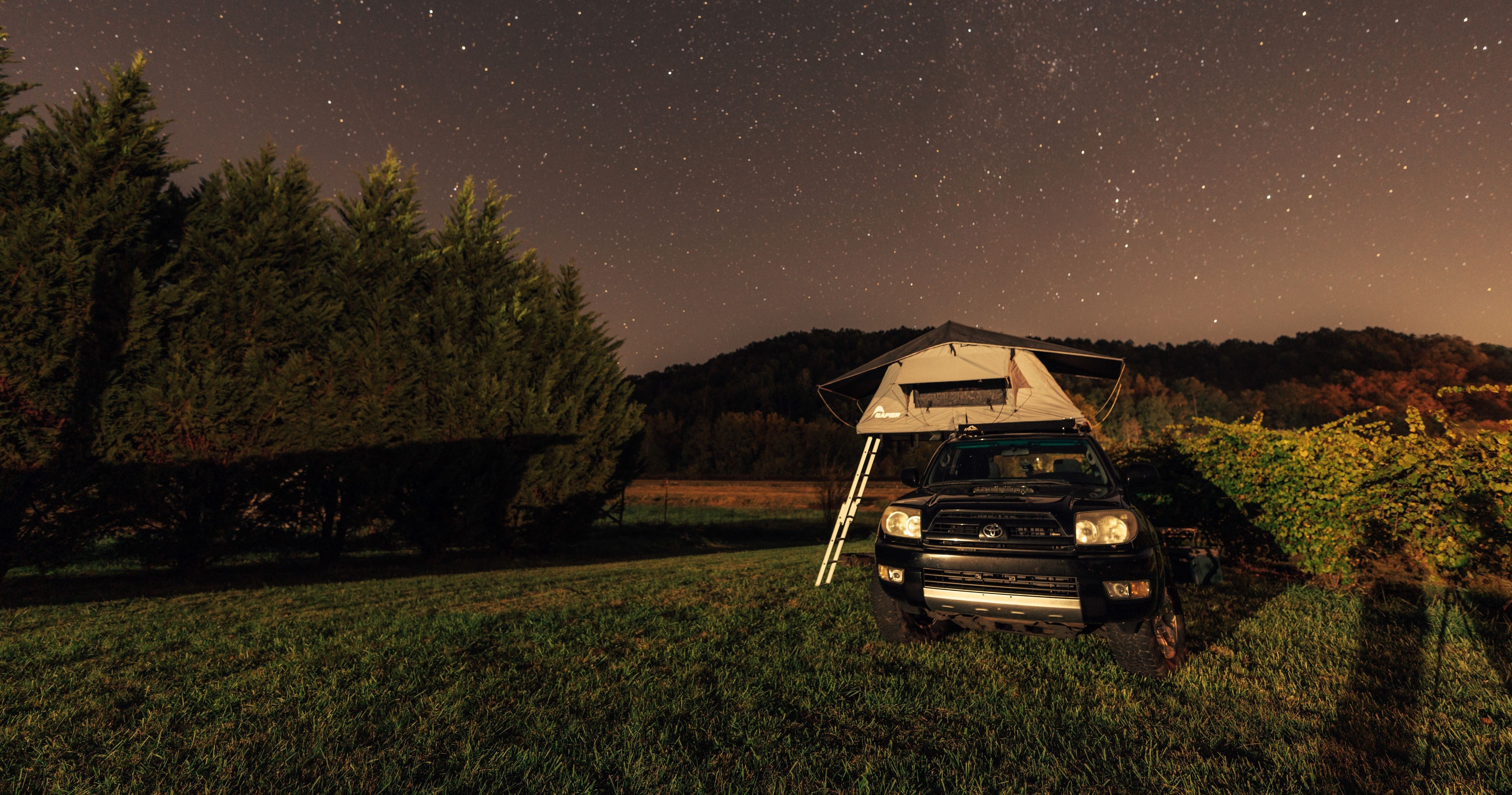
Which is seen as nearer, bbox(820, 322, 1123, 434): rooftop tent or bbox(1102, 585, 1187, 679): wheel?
bbox(1102, 585, 1187, 679): wheel

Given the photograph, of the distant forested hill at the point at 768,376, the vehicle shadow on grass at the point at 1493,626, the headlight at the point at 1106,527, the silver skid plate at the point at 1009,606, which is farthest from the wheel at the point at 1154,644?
the distant forested hill at the point at 768,376

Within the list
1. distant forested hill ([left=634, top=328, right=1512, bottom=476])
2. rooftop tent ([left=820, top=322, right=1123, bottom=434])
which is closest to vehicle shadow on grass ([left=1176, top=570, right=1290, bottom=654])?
rooftop tent ([left=820, top=322, right=1123, bottom=434])

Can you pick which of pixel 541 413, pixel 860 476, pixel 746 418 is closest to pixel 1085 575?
pixel 860 476

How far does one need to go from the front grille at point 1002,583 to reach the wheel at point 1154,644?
0.44 m

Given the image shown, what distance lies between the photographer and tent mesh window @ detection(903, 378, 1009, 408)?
7781mm

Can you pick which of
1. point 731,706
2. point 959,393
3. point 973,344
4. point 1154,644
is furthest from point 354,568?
point 1154,644

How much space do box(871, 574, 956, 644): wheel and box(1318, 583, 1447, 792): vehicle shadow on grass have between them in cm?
248

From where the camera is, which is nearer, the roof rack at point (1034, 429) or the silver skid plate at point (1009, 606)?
the silver skid plate at point (1009, 606)

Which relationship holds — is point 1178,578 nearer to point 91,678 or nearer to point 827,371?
point 91,678

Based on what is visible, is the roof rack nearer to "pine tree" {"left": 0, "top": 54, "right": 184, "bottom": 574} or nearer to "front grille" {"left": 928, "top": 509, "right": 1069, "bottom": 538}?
"front grille" {"left": 928, "top": 509, "right": 1069, "bottom": 538}

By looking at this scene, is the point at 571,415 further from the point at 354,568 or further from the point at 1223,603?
the point at 1223,603

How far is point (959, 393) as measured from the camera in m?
7.98

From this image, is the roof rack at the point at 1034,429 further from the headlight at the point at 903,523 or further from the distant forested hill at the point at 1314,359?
the distant forested hill at the point at 1314,359

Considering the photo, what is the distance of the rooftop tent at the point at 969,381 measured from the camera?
753 centimetres
